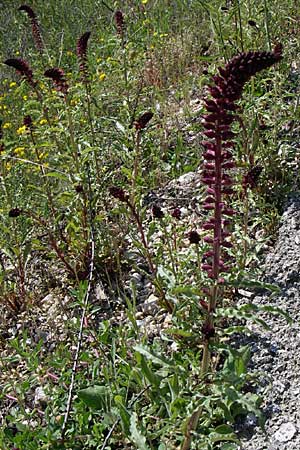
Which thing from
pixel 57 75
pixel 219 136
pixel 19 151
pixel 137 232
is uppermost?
pixel 57 75

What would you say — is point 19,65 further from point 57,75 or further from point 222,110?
point 222,110

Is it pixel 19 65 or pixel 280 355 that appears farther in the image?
pixel 19 65

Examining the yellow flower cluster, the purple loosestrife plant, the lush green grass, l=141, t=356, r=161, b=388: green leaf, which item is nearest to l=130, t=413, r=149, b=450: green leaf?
the lush green grass

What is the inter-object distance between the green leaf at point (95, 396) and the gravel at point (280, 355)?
2.09 feet

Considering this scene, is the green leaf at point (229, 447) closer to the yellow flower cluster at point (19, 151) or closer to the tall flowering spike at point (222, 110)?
the tall flowering spike at point (222, 110)

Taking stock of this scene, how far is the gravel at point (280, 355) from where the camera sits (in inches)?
95.5

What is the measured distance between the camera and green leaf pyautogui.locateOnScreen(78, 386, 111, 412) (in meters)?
2.58

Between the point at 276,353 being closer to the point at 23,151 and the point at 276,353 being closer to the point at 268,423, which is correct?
the point at 268,423

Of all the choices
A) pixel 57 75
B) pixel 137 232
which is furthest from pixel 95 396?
pixel 57 75

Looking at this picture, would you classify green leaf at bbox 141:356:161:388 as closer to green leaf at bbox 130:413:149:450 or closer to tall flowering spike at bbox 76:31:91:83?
green leaf at bbox 130:413:149:450

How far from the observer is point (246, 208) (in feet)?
10.4

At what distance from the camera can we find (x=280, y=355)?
2.72 metres

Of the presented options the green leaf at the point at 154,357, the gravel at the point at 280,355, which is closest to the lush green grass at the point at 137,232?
the green leaf at the point at 154,357

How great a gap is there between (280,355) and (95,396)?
3.03 feet
